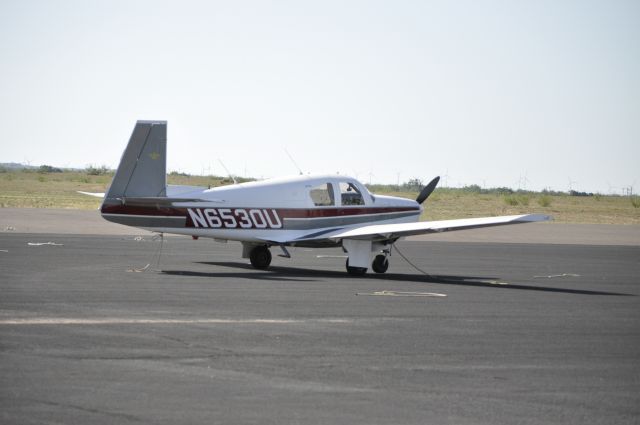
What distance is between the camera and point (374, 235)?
25.8 meters

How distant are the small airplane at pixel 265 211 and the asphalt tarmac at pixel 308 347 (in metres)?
1.06

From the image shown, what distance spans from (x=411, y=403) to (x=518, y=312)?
332 inches

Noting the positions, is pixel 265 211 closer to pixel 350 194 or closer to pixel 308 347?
pixel 350 194

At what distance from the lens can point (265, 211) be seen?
1032 inches

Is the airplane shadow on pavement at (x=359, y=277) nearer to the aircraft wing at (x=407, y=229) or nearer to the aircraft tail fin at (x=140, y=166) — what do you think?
the aircraft wing at (x=407, y=229)

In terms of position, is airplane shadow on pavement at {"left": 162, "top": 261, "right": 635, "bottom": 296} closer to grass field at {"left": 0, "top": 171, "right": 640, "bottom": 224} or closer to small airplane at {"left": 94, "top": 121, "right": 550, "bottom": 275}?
small airplane at {"left": 94, "top": 121, "right": 550, "bottom": 275}

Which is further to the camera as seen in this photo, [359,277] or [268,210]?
[268,210]

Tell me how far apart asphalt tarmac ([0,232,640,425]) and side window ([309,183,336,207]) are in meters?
2.42

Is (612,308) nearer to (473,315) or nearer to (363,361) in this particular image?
(473,315)

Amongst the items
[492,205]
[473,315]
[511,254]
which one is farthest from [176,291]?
[492,205]

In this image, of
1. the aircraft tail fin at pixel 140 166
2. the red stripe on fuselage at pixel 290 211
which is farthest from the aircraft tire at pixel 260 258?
the aircraft tail fin at pixel 140 166

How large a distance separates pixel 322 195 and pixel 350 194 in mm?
945

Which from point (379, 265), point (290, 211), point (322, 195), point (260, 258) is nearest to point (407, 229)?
point (379, 265)

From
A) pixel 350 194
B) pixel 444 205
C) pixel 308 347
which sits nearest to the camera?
pixel 308 347
